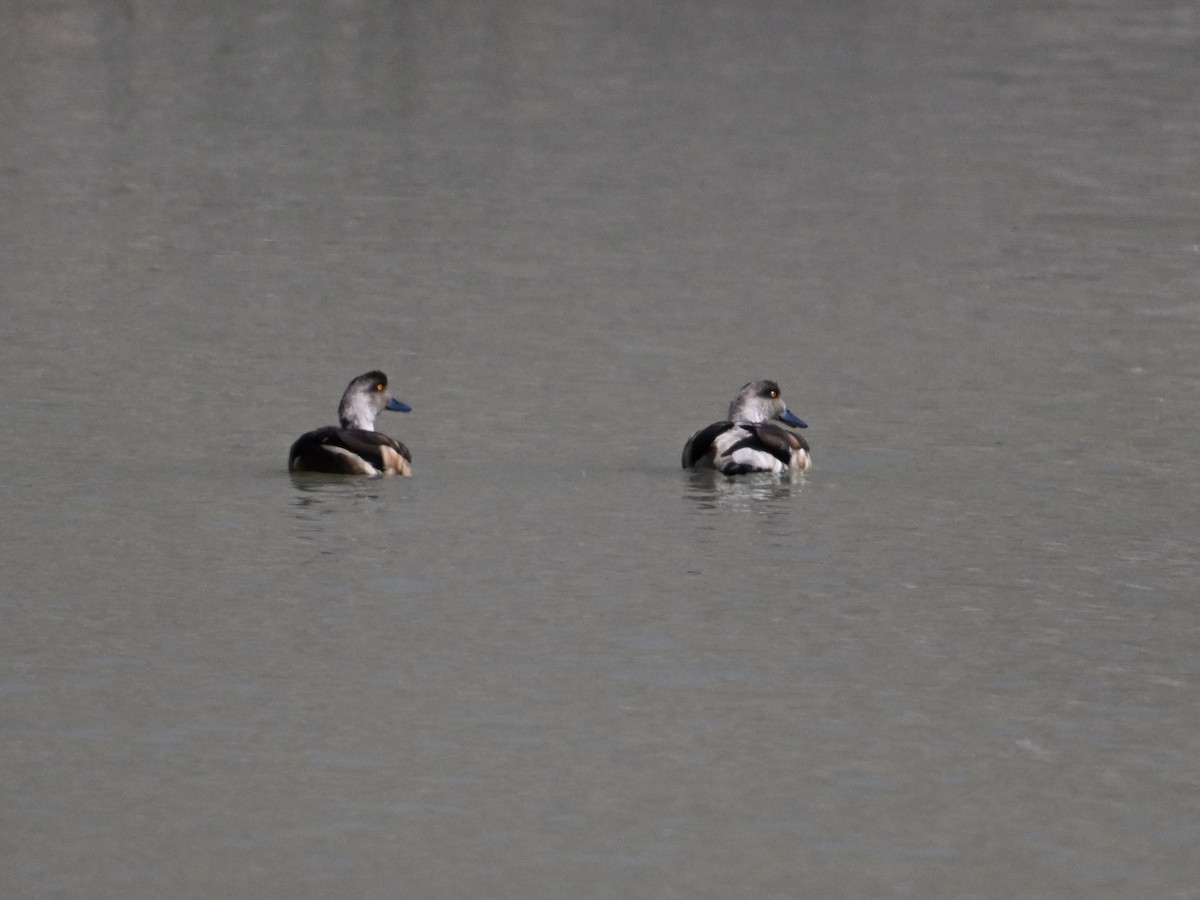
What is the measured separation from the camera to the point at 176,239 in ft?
85.6

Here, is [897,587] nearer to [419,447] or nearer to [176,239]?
[419,447]

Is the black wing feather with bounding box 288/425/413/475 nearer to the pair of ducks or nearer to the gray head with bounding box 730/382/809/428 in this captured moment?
the pair of ducks

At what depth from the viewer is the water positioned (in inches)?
377

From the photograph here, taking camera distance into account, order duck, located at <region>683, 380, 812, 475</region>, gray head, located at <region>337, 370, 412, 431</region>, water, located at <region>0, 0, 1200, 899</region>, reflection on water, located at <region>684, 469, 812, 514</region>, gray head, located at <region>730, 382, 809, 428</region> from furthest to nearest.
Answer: gray head, located at <region>730, 382, 809, 428</region>, gray head, located at <region>337, 370, 412, 431</region>, duck, located at <region>683, 380, 812, 475</region>, reflection on water, located at <region>684, 469, 812, 514</region>, water, located at <region>0, 0, 1200, 899</region>

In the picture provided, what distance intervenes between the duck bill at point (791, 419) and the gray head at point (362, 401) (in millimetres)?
2520

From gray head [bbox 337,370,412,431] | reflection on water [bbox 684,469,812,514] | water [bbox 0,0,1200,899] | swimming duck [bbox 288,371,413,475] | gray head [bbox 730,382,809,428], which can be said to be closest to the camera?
water [bbox 0,0,1200,899]

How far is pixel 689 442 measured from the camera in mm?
16609

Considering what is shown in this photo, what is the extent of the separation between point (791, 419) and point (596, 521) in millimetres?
3073

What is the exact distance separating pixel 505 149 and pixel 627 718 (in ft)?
77.1

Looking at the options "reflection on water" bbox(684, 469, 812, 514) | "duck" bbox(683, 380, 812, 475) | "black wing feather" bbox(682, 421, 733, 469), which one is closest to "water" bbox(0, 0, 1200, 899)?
"reflection on water" bbox(684, 469, 812, 514)

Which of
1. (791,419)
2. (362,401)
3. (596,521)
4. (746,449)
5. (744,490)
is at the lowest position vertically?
(596,521)

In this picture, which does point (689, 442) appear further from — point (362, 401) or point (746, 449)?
point (362, 401)

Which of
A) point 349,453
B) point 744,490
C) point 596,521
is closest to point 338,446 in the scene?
point 349,453

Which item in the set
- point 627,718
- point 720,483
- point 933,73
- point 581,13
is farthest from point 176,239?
point 581,13
